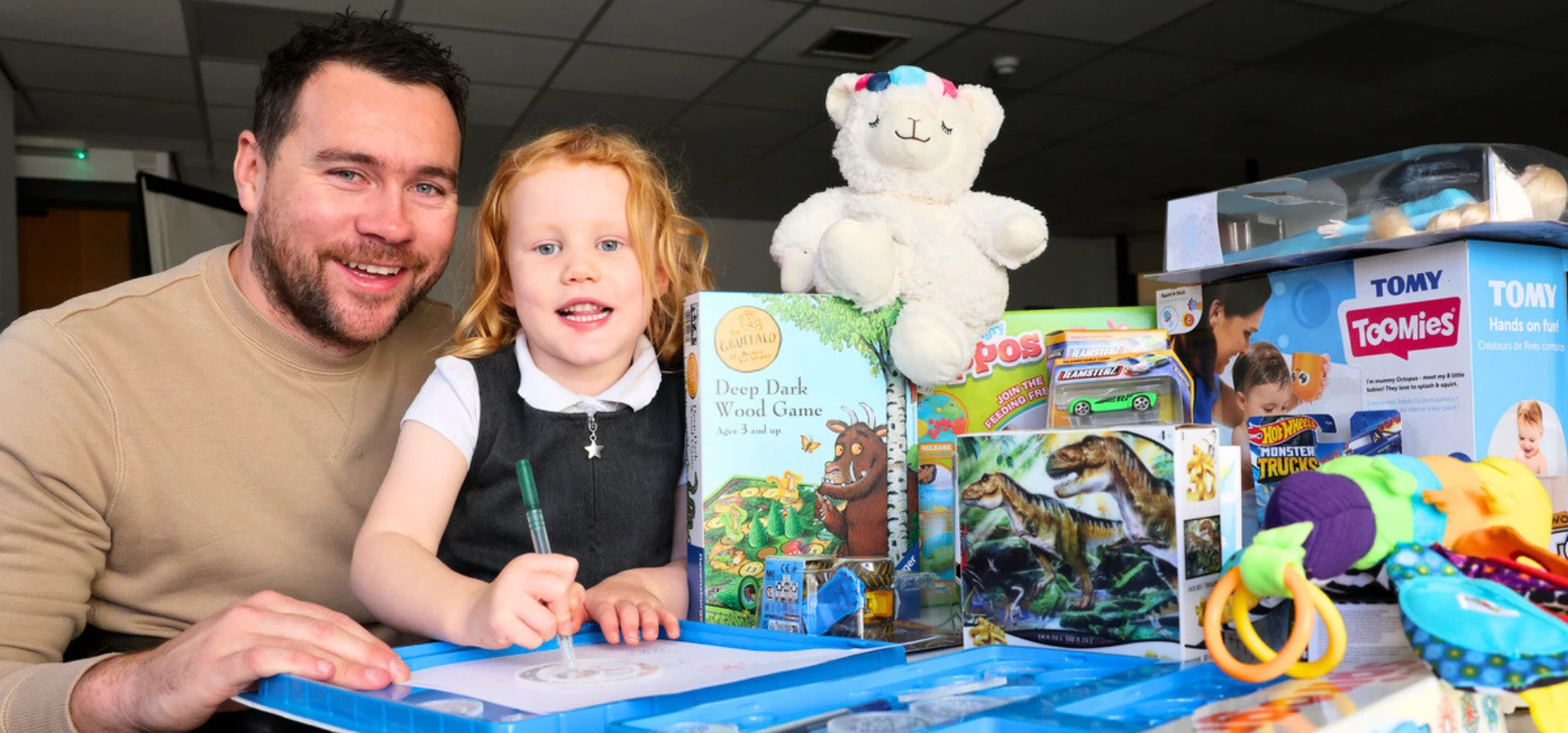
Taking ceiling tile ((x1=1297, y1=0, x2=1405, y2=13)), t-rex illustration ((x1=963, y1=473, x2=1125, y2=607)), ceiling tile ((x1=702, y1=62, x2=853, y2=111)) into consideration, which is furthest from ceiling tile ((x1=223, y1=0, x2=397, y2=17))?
t-rex illustration ((x1=963, y1=473, x2=1125, y2=607))

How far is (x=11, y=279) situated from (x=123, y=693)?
4.52 m

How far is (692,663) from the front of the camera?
2.06ft

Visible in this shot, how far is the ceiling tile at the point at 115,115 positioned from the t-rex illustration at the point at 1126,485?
15.8 ft

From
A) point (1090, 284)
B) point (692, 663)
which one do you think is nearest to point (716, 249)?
point (1090, 284)

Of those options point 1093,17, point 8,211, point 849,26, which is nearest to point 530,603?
point 849,26

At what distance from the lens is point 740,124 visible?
489cm

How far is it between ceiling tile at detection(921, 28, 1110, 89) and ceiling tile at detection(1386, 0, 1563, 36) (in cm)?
101

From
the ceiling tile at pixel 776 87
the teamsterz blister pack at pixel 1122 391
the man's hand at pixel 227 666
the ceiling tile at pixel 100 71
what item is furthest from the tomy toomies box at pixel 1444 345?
the ceiling tile at pixel 100 71

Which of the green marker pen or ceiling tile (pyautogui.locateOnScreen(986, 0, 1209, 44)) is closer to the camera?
the green marker pen

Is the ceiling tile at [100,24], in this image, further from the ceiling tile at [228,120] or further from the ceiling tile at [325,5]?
the ceiling tile at [228,120]

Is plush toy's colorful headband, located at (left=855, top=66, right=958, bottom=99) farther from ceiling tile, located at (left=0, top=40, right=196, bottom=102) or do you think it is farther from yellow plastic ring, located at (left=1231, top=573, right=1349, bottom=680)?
ceiling tile, located at (left=0, top=40, right=196, bottom=102)

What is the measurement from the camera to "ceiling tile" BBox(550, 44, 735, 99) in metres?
3.98

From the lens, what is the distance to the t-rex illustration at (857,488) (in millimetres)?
825

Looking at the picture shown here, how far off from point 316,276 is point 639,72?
3.21 metres
